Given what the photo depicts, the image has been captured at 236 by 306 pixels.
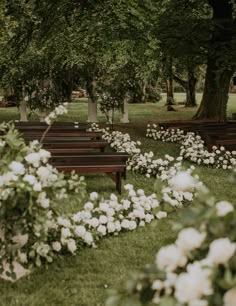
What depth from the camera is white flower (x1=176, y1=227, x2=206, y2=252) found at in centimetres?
226

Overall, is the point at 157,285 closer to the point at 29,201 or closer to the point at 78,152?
the point at 29,201

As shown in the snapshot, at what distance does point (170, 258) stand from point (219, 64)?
16.3m

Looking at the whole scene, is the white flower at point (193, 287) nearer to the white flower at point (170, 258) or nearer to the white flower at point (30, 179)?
the white flower at point (170, 258)

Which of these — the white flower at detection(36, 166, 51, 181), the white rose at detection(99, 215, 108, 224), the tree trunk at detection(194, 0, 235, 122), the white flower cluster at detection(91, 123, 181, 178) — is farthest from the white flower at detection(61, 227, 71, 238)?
the tree trunk at detection(194, 0, 235, 122)

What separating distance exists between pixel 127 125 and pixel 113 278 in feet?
56.4

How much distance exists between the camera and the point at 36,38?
17781mm

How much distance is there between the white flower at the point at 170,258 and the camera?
7.41 feet

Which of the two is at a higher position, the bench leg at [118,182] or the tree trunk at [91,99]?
the tree trunk at [91,99]

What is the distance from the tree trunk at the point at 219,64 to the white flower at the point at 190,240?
50.6ft

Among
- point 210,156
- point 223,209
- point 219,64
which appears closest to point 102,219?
point 223,209

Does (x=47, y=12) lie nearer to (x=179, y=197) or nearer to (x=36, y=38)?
(x=36, y=38)

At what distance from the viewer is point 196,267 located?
211 cm

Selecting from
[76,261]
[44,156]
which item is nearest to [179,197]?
[76,261]

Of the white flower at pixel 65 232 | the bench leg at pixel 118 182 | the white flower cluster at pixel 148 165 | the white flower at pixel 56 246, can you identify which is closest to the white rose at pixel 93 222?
the white flower at pixel 65 232
